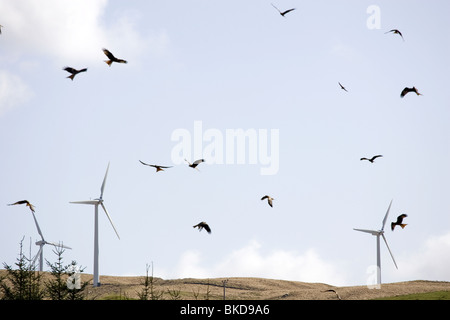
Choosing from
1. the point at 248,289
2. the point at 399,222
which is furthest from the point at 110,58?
the point at 248,289

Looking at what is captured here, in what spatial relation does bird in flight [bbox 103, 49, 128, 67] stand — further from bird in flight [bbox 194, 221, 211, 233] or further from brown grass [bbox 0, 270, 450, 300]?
brown grass [bbox 0, 270, 450, 300]

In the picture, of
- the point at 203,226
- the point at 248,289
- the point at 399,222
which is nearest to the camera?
the point at 203,226

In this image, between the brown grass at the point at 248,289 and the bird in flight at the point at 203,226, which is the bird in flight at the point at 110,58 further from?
the brown grass at the point at 248,289

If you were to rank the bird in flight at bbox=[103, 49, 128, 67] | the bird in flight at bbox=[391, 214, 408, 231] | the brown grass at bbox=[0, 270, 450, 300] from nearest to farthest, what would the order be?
the bird in flight at bbox=[103, 49, 128, 67]
the bird in flight at bbox=[391, 214, 408, 231]
the brown grass at bbox=[0, 270, 450, 300]

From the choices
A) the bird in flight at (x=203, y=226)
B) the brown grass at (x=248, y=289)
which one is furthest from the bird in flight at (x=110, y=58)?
the brown grass at (x=248, y=289)

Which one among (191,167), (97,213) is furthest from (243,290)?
(191,167)

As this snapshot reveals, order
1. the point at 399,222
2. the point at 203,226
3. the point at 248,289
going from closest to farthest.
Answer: the point at 203,226, the point at 399,222, the point at 248,289

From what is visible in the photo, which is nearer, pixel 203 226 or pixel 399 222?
pixel 203 226

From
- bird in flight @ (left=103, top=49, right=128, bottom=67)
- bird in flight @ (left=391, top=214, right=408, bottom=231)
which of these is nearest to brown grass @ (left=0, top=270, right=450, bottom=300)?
bird in flight @ (left=391, top=214, right=408, bottom=231)

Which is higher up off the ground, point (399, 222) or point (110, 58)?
point (110, 58)

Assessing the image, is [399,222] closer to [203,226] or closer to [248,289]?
[203,226]
